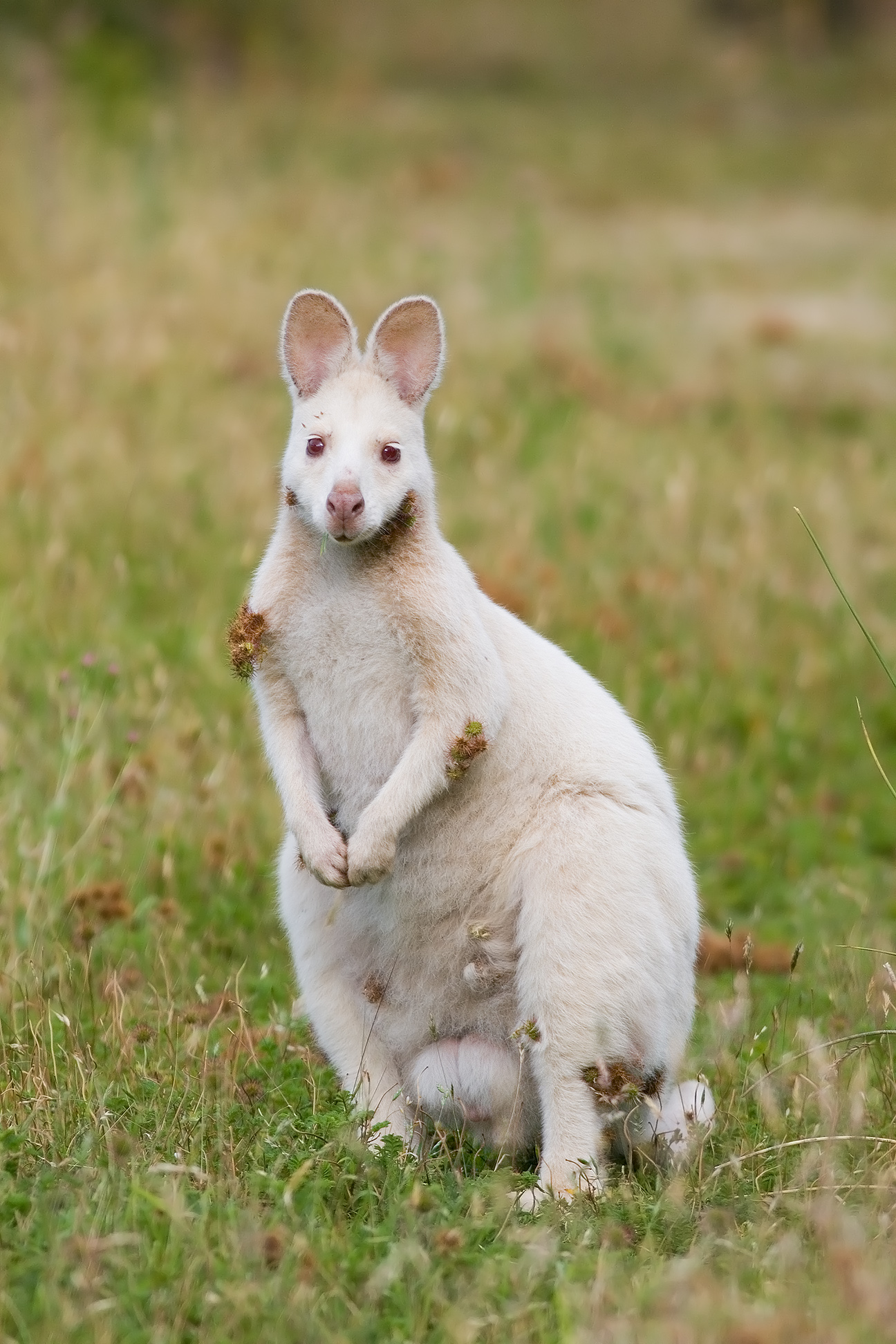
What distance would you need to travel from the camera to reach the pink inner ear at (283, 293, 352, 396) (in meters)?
3.93

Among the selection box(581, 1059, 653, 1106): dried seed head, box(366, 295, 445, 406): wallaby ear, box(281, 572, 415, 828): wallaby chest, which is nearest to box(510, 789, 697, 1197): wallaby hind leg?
box(581, 1059, 653, 1106): dried seed head

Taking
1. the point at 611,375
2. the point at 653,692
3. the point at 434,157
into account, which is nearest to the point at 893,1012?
the point at 653,692

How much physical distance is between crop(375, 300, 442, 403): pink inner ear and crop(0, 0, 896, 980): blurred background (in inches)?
59.2

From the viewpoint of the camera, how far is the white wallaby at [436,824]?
362cm

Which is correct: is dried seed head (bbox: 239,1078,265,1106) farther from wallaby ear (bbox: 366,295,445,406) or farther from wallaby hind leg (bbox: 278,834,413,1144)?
wallaby ear (bbox: 366,295,445,406)

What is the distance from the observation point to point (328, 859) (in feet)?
12.2

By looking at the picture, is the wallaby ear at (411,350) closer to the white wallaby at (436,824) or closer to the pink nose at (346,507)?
the white wallaby at (436,824)

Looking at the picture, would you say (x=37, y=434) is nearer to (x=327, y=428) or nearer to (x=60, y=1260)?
(x=327, y=428)

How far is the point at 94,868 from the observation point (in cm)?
533

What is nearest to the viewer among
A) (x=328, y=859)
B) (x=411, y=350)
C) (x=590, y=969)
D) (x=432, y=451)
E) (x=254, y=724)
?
(x=590, y=969)

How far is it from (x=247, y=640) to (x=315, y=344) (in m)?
0.75

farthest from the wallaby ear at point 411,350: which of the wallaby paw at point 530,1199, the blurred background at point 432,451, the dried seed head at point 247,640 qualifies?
the wallaby paw at point 530,1199

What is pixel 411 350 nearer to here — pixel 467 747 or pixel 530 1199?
pixel 467 747

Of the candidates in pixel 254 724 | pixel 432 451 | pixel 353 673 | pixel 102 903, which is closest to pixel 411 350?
pixel 353 673
